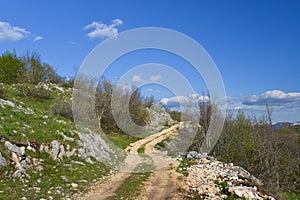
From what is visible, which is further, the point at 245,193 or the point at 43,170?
the point at 43,170

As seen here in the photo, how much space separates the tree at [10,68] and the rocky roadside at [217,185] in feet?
153

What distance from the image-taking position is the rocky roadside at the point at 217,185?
498 inches

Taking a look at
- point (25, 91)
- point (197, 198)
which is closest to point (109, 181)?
point (197, 198)

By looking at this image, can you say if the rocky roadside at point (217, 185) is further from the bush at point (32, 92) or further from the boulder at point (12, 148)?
the bush at point (32, 92)

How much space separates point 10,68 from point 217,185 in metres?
52.7

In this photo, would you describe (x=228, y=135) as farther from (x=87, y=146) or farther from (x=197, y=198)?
(x=197, y=198)

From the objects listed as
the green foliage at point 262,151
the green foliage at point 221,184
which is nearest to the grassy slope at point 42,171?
the green foliage at point 221,184

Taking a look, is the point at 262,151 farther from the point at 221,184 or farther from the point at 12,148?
the point at 12,148

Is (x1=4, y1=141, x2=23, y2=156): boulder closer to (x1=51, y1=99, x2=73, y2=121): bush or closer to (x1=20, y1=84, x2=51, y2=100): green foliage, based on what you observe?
(x1=51, y1=99, x2=73, y2=121): bush

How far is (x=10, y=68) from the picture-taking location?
5625cm

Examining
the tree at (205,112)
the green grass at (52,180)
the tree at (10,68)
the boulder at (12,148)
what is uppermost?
the tree at (10,68)

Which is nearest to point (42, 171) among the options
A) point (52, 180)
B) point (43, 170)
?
point (43, 170)

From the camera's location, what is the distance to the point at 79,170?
1702 centimetres

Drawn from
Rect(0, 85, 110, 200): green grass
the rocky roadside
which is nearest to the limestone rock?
Rect(0, 85, 110, 200): green grass
